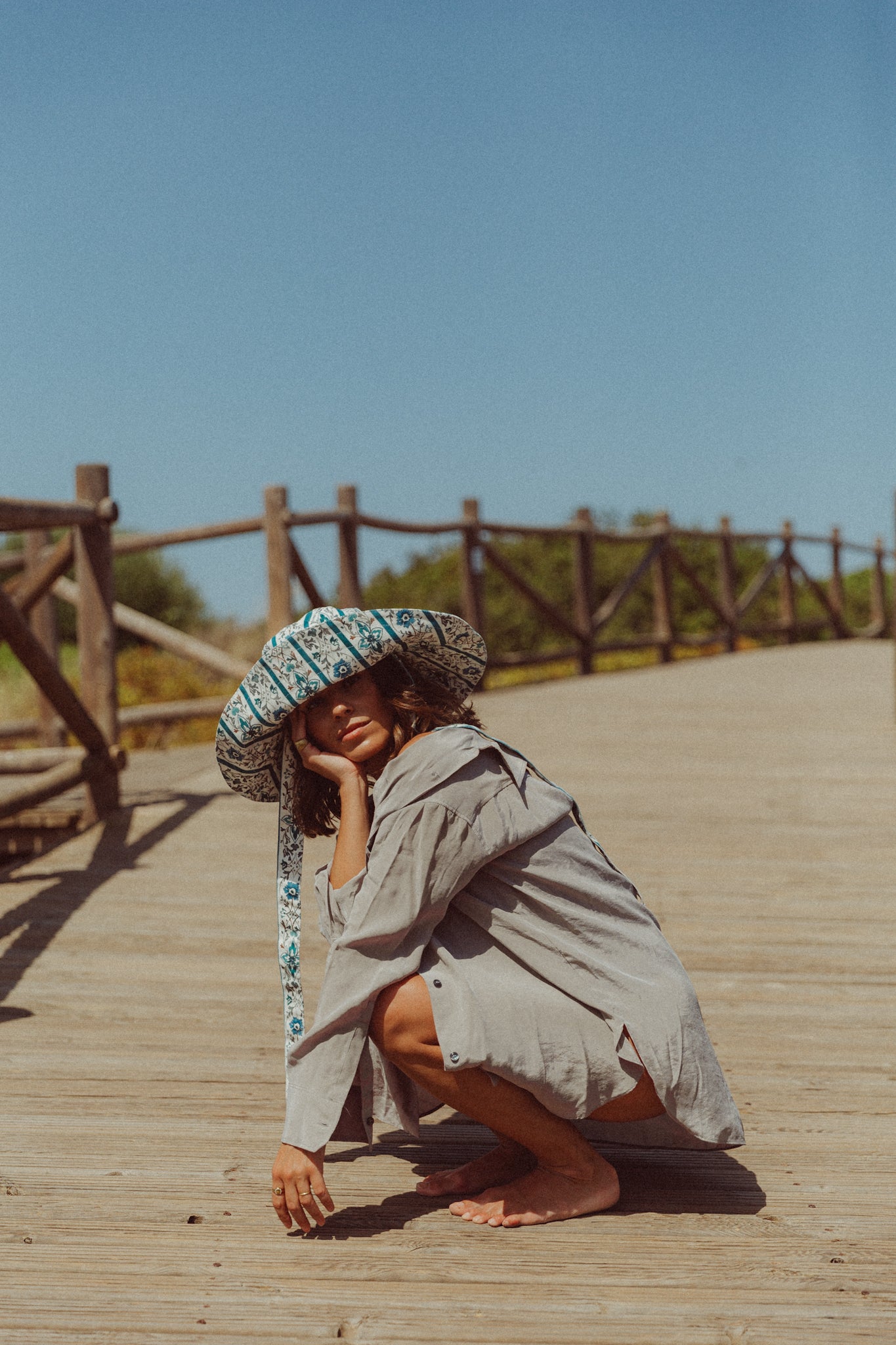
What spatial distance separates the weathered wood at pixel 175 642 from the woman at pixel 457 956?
451cm

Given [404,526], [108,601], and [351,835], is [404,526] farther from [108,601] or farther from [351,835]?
[351,835]

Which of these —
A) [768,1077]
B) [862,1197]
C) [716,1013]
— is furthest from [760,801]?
[862,1197]

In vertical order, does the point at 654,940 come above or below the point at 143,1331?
above

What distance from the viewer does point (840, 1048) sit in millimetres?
2916

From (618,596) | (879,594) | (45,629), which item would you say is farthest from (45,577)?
(879,594)

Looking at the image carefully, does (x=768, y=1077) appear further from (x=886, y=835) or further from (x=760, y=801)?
(x=760, y=801)

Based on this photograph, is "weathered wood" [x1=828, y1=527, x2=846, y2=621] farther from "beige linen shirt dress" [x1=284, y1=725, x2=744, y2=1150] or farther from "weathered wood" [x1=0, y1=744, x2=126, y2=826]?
"beige linen shirt dress" [x1=284, y1=725, x2=744, y2=1150]

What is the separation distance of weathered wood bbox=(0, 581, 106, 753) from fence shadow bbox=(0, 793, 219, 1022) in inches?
14.9

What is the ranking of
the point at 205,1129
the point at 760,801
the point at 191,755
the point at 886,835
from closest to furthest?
the point at 205,1129, the point at 886,835, the point at 760,801, the point at 191,755

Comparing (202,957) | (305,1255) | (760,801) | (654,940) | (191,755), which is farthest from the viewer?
(191,755)

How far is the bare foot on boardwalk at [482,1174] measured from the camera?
7.20 feet

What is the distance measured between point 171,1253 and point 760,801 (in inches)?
156

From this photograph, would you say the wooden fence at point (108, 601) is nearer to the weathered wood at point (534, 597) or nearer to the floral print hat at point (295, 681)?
the weathered wood at point (534, 597)

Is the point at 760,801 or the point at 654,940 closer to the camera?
the point at 654,940
